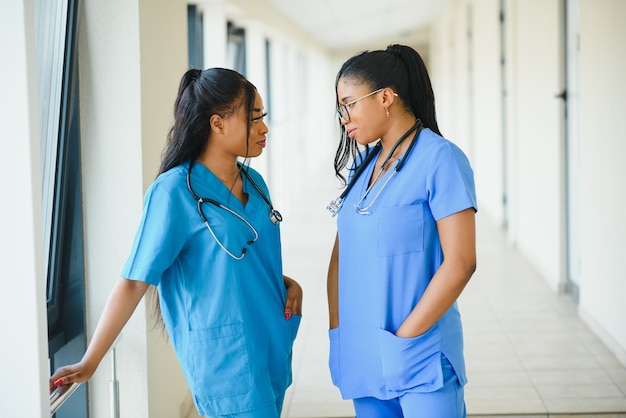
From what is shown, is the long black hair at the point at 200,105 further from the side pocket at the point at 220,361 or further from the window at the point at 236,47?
the window at the point at 236,47

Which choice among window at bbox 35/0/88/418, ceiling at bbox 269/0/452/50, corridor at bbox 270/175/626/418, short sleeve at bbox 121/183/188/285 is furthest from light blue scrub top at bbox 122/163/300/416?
ceiling at bbox 269/0/452/50

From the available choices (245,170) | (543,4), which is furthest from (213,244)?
(543,4)

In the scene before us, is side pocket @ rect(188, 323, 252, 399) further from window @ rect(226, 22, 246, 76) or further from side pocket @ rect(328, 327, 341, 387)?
window @ rect(226, 22, 246, 76)

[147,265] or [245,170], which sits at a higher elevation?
[245,170]

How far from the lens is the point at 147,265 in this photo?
1708 millimetres

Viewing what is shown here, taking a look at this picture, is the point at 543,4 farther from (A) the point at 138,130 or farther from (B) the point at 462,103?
(B) the point at 462,103

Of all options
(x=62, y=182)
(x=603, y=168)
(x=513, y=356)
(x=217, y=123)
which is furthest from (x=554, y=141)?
(x=217, y=123)

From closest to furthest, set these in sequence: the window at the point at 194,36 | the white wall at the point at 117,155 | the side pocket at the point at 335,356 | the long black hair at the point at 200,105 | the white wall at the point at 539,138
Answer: the long black hair at the point at 200,105 → the side pocket at the point at 335,356 → the white wall at the point at 117,155 → the window at the point at 194,36 → the white wall at the point at 539,138

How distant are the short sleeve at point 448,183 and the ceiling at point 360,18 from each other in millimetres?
6784

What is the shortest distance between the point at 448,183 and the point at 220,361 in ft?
2.05

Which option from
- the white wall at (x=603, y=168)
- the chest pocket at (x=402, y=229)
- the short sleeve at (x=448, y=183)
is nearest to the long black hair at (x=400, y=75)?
the short sleeve at (x=448, y=183)

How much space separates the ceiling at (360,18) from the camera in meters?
10.1

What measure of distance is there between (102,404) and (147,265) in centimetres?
113

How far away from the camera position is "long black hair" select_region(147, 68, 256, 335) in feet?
5.95
